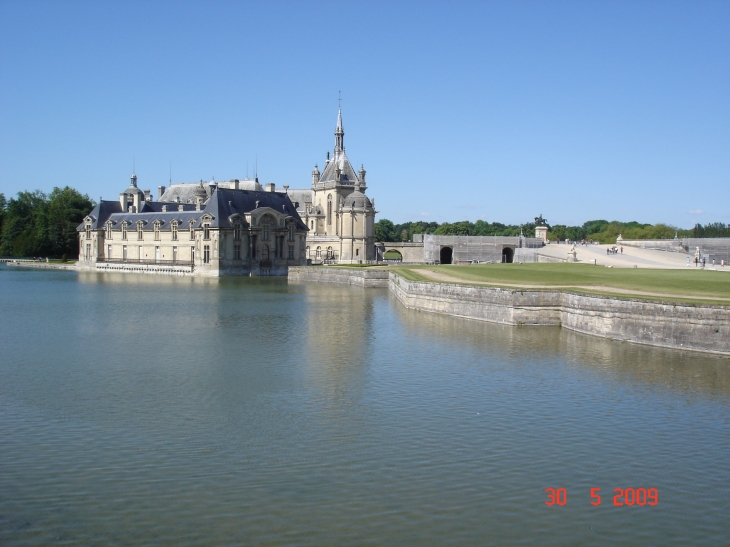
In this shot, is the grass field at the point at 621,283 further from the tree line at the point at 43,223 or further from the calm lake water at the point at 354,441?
the tree line at the point at 43,223

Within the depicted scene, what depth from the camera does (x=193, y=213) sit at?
255 feet

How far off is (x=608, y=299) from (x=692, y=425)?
12.9 meters

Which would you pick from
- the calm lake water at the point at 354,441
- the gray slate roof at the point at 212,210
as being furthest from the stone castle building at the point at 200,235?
the calm lake water at the point at 354,441

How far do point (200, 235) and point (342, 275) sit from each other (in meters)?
17.1

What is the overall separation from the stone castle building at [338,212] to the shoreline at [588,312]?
156 feet

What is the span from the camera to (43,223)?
103 metres

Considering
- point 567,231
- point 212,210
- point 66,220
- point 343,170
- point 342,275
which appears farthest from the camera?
point 567,231

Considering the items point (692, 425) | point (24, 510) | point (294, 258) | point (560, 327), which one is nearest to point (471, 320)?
point (560, 327)

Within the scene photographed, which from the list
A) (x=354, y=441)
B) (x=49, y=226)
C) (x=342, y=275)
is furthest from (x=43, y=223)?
(x=354, y=441)
